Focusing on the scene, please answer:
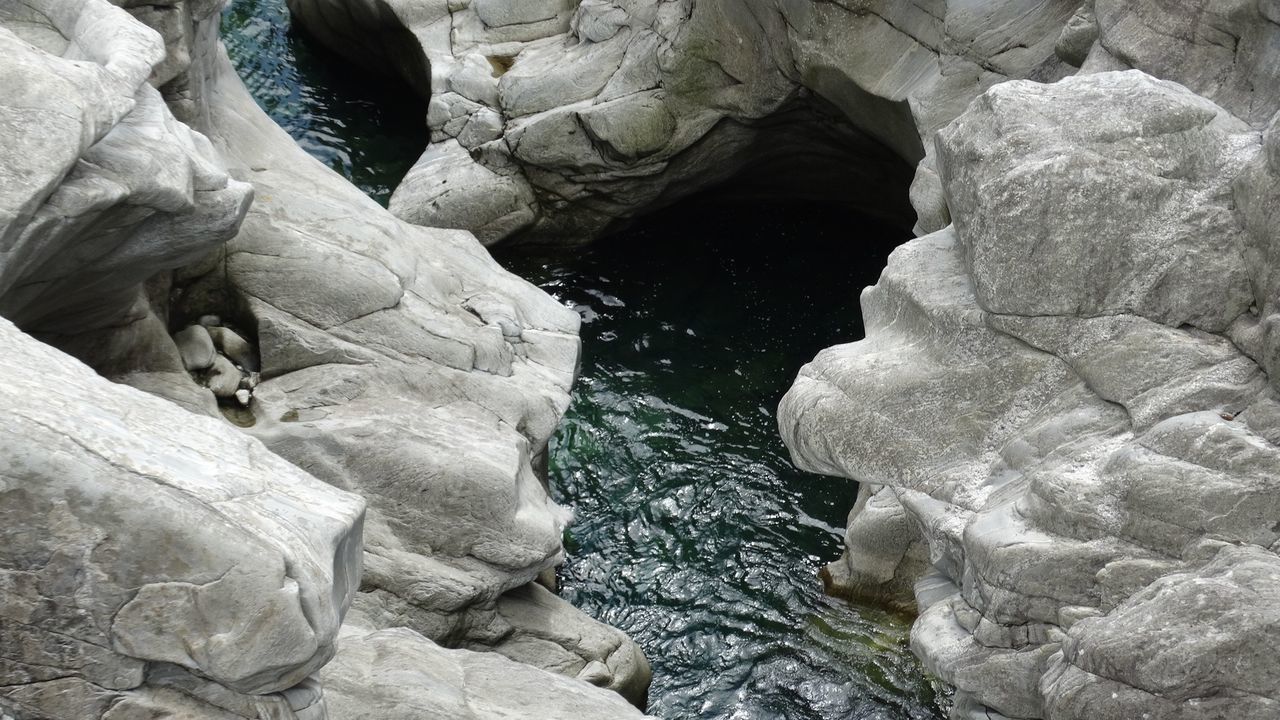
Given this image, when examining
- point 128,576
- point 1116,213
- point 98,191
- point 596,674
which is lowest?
point 596,674

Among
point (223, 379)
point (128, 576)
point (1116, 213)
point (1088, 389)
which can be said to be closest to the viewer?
point (128, 576)

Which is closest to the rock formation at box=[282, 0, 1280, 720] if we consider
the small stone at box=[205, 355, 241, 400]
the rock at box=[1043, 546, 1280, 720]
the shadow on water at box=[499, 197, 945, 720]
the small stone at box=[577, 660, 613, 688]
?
the rock at box=[1043, 546, 1280, 720]

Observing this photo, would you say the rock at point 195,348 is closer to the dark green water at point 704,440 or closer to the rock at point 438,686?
the rock at point 438,686

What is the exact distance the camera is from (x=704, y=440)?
1516 cm

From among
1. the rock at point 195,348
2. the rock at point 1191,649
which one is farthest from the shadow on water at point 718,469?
the rock at point 195,348

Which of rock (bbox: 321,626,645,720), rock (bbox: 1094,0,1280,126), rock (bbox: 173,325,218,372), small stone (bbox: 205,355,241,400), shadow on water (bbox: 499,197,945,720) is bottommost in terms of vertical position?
shadow on water (bbox: 499,197,945,720)

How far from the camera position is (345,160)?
19828mm

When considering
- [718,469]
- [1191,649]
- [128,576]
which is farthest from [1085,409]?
[128,576]

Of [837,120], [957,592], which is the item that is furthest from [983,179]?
[837,120]

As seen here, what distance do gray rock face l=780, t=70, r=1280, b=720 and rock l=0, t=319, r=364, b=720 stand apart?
4.78 m

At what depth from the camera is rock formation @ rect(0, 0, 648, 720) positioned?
6078 mm

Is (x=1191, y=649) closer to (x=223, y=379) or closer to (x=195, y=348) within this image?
(x=223, y=379)

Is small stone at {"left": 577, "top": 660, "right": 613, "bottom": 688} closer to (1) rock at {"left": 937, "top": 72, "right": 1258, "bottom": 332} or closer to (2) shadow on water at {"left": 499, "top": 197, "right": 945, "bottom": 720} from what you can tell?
(2) shadow on water at {"left": 499, "top": 197, "right": 945, "bottom": 720}

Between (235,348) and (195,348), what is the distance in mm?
398
